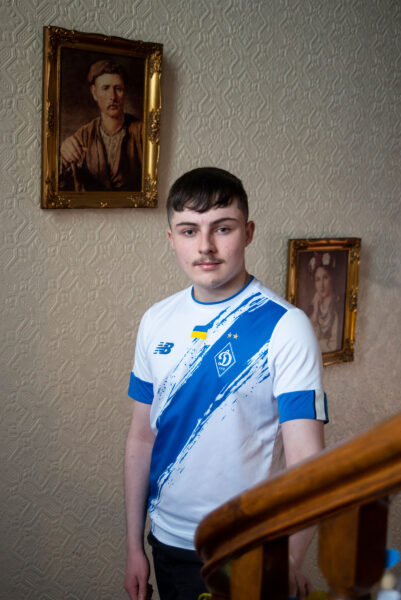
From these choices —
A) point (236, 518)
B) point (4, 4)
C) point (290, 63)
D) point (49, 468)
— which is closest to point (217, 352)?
point (236, 518)

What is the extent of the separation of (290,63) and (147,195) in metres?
0.80

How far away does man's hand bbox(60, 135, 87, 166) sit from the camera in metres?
2.03

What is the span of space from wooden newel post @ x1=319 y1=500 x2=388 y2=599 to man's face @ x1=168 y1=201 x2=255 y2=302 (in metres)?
0.96

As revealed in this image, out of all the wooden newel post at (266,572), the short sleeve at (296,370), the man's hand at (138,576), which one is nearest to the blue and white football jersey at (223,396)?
the short sleeve at (296,370)

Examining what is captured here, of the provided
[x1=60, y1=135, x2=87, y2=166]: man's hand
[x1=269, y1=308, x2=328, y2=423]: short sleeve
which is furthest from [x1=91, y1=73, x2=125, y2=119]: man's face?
[x1=269, y1=308, x2=328, y2=423]: short sleeve

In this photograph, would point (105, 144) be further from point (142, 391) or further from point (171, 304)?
point (142, 391)

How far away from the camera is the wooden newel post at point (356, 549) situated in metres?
0.52

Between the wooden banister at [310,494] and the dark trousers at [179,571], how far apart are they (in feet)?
2.99

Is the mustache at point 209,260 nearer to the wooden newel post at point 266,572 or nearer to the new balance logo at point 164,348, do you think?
the new balance logo at point 164,348

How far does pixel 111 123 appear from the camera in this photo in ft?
6.88

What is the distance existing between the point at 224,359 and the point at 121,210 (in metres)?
0.95

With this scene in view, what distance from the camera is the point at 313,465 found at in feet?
1.68

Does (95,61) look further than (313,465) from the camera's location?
Yes

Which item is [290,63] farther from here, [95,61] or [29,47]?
[29,47]
